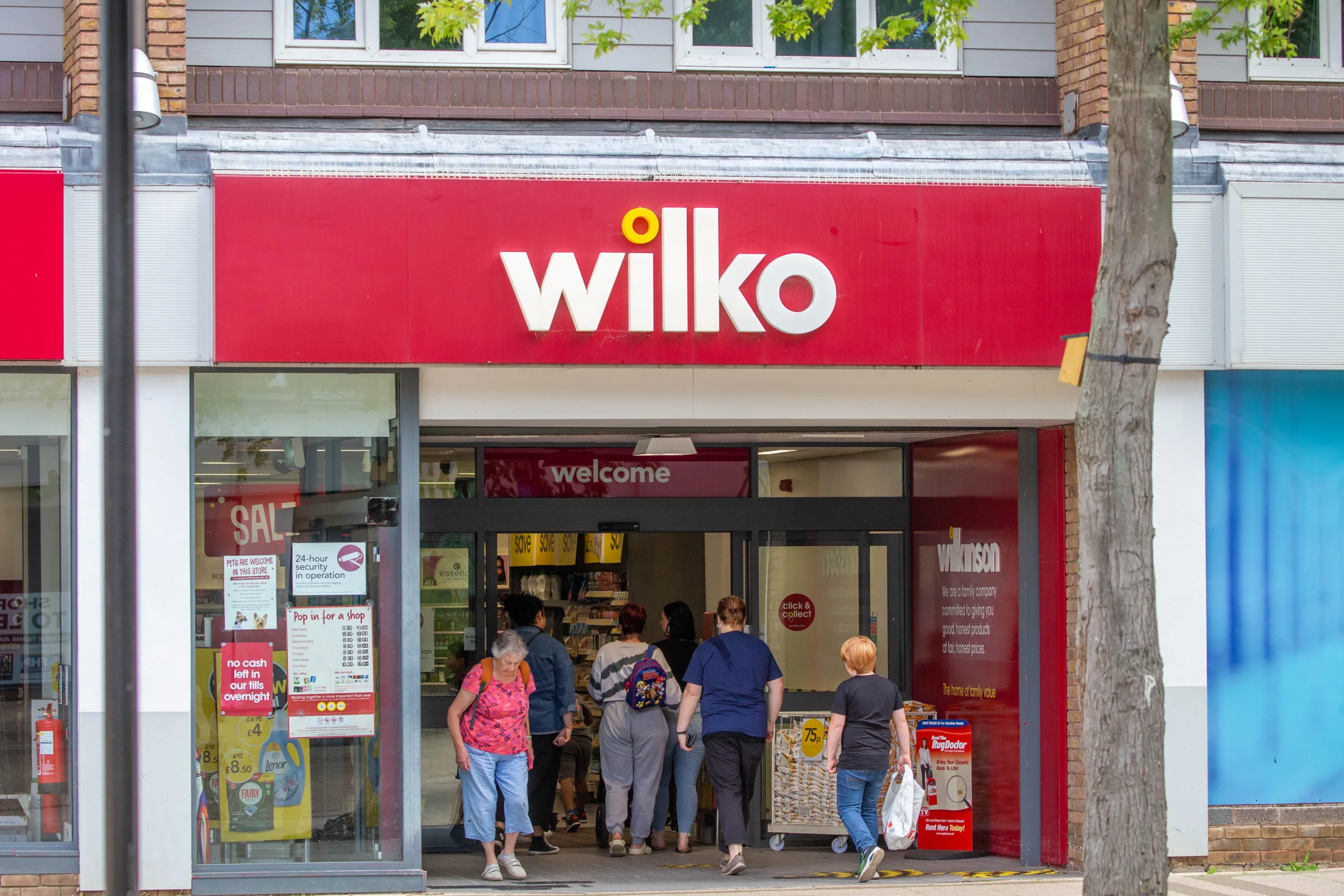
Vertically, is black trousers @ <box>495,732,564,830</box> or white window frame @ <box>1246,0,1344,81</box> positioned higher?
white window frame @ <box>1246,0,1344,81</box>

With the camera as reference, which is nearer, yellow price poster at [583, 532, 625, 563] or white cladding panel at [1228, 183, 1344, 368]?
white cladding panel at [1228, 183, 1344, 368]

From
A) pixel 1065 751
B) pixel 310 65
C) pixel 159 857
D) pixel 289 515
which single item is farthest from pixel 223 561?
pixel 1065 751

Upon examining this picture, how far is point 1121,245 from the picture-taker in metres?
5.77

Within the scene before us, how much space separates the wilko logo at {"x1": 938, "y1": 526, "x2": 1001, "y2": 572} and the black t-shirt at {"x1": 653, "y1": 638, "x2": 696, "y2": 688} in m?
1.90

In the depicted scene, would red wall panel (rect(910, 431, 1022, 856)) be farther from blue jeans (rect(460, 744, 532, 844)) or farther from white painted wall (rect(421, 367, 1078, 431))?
blue jeans (rect(460, 744, 532, 844))

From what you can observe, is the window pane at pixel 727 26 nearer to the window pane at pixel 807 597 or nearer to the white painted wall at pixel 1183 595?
the white painted wall at pixel 1183 595

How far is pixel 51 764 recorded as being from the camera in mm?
8172

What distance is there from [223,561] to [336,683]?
962 mm

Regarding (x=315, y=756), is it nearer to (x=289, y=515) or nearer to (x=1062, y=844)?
(x=289, y=515)

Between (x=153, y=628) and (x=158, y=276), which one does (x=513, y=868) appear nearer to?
(x=153, y=628)

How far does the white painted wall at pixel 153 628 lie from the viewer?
7969 mm

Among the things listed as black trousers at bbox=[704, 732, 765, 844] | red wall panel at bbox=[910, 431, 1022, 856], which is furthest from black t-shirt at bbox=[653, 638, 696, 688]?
Result: red wall panel at bbox=[910, 431, 1022, 856]

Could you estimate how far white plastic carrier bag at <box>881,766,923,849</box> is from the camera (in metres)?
8.53

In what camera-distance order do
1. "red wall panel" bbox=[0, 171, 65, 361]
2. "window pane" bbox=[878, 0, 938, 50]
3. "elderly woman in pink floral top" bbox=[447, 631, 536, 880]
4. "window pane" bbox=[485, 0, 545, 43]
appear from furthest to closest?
"window pane" bbox=[878, 0, 938, 50] < "window pane" bbox=[485, 0, 545, 43] < "elderly woman in pink floral top" bbox=[447, 631, 536, 880] < "red wall panel" bbox=[0, 171, 65, 361]
